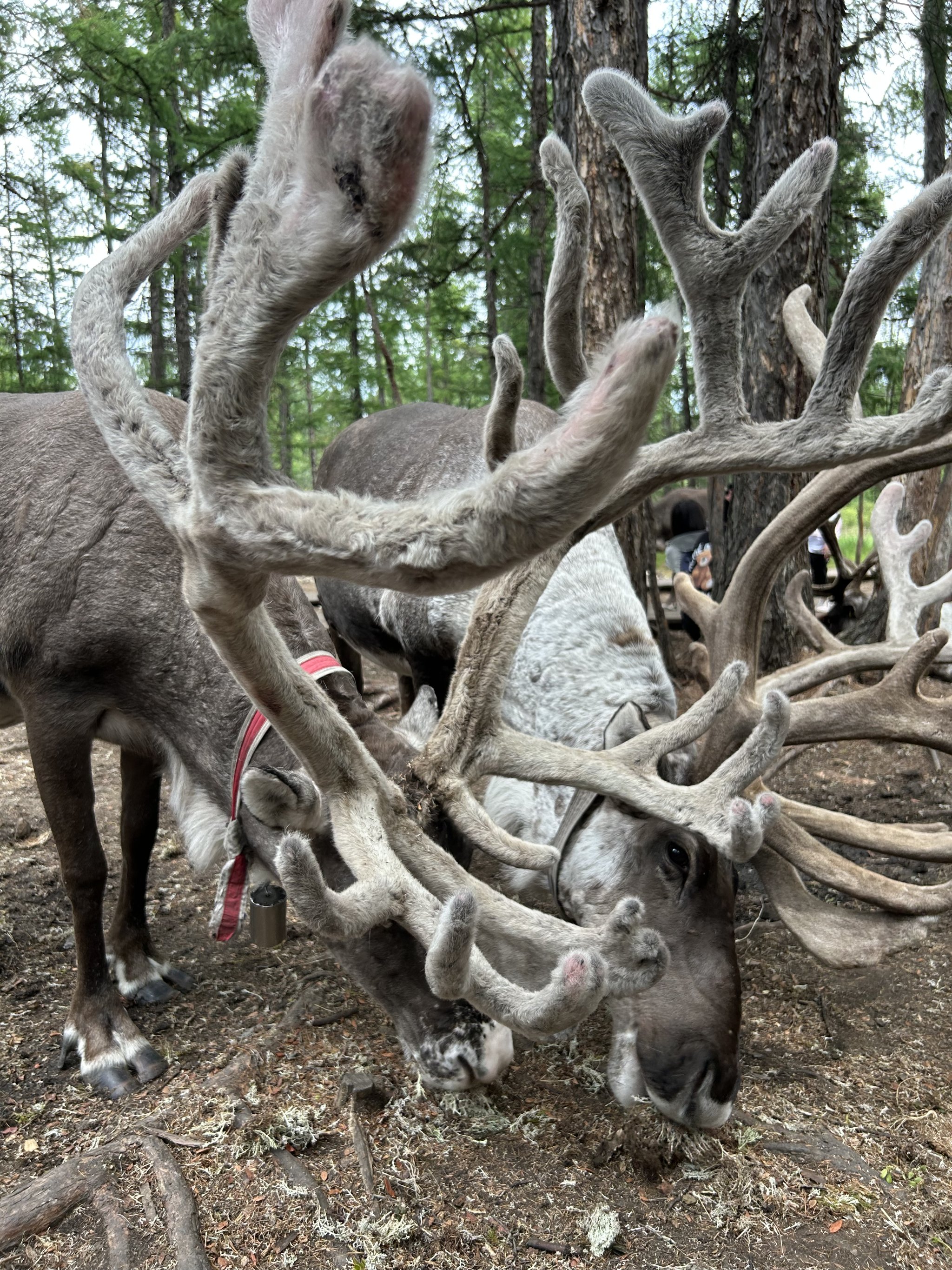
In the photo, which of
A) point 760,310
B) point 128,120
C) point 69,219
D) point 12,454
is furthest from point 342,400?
point 12,454

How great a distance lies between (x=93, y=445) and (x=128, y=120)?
377 inches

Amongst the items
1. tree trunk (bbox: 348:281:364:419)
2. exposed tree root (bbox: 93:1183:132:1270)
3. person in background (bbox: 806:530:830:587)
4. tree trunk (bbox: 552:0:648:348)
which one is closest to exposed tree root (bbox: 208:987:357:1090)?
exposed tree root (bbox: 93:1183:132:1270)

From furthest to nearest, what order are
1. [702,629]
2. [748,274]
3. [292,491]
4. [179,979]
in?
[702,629] → [179,979] → [748,274] → [292,491]

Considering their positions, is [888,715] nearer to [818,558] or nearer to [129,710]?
[129,710]

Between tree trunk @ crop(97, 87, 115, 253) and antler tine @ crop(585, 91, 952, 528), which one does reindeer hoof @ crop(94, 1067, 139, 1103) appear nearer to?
antler tine @ crop(585, 91, 952, 528)

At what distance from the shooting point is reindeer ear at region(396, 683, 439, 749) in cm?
294

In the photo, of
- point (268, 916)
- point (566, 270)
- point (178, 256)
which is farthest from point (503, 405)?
point (178, 256)

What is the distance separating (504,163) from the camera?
11.7m

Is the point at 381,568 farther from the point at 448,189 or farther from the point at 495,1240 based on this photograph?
the point at 448,189

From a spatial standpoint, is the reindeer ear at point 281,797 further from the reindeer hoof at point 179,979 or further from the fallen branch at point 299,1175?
the reindeer hoof at point 179,979

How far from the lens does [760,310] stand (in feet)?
18.1

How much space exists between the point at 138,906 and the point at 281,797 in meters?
1.93

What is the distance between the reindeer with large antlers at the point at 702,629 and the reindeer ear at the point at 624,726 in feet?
0.33

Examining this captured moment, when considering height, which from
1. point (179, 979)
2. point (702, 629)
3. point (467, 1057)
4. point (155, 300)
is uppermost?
point (155, 300)
